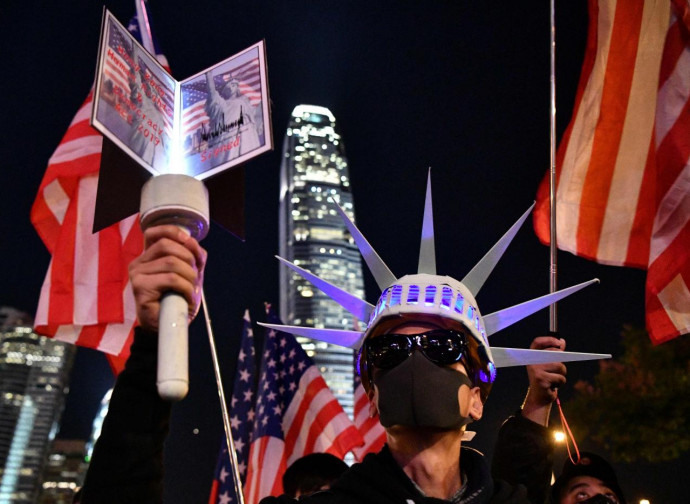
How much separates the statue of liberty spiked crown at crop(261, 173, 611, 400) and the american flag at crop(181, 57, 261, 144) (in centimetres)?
129

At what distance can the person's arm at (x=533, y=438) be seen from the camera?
148 inches

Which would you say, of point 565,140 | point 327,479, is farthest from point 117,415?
point 565,140

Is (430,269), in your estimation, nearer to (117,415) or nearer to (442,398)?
(442,398)

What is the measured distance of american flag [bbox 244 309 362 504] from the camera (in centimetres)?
996

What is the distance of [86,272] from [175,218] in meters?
5.98

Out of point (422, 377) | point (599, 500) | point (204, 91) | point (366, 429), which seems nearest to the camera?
point (204, 91)

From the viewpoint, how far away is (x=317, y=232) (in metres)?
123

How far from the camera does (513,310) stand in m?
3.62

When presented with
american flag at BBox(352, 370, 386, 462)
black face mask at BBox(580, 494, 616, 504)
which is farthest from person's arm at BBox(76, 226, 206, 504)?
american flag at BBox(352, 370, 386, 462)

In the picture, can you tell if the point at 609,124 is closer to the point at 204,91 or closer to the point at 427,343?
the point at 427,343

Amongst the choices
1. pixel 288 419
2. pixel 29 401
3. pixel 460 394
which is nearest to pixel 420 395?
pixel 460 394

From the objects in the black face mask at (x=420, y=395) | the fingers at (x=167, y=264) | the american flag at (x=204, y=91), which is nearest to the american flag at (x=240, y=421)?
the black face mask at (x=420, y=395)

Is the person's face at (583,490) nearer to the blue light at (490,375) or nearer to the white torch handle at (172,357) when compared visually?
the blue light at (490,375)

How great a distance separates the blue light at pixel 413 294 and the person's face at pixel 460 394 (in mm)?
102
